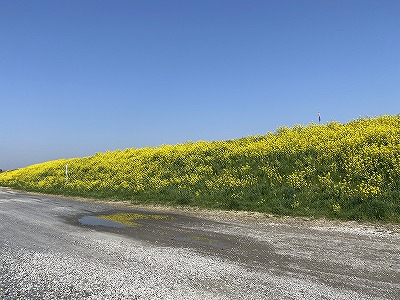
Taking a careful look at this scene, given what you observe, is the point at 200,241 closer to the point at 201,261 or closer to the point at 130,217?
the point at 201,261

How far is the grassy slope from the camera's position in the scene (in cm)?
1292

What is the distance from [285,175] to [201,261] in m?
10.8

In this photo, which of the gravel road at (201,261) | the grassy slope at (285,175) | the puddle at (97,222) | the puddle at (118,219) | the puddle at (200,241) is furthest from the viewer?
the grassy slope at (285,175)

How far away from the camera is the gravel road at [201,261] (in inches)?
206

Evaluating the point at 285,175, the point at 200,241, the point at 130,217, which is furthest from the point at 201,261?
the point at 285,175

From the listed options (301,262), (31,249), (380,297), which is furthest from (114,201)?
(380,297)

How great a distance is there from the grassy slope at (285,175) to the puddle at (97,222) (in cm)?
513

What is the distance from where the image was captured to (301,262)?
21.5ft

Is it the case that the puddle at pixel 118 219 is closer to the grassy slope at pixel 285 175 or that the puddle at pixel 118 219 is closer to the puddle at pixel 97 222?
the puddle at pixel 97 222

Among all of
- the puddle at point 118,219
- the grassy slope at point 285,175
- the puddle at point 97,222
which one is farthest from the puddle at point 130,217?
the grassy slope at point 285,175

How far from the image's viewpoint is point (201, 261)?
22.1ft

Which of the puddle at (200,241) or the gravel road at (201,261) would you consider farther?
the puddle at (200,241)

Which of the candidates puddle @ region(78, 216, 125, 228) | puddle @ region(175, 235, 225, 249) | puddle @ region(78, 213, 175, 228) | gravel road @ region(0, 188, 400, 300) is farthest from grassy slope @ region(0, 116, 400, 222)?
puddle @ region(175, 235, 225, 249)

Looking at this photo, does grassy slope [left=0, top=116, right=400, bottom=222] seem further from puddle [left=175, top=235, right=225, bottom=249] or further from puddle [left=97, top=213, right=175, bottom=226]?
puddle [left=175, top=235, right=225, bottom=249]
